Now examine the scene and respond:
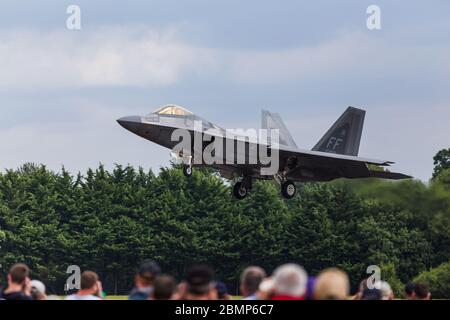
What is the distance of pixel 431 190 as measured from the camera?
1475 inches

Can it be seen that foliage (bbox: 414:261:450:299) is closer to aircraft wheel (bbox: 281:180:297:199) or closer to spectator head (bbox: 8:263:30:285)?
aircraft wheel (bbox: 281:180:297:199)

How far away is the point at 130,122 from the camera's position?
1363 inches

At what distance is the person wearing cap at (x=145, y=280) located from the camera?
11094mm

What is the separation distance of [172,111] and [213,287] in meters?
25.8

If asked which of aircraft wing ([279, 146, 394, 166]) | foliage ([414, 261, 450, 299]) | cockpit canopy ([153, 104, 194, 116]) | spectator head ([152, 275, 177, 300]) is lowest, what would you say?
foliage ([414, 261, 450, 299])

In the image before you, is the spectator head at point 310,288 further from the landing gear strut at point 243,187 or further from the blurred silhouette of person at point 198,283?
the landing gear strut at point 243,187

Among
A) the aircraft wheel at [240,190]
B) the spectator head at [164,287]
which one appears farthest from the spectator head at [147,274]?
the aircraft wheel at [240,190]

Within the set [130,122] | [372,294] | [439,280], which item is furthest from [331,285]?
[439,280]

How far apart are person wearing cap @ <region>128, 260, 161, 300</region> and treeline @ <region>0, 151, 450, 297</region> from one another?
43.1 metres

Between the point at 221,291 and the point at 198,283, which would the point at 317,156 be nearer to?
the point at 221,291

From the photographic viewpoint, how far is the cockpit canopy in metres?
A: 36.4

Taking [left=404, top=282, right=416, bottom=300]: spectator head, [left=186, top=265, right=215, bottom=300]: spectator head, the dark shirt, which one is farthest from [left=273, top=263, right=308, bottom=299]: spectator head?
[left=404, top=282, right=416, bottom=300]: spectator head
